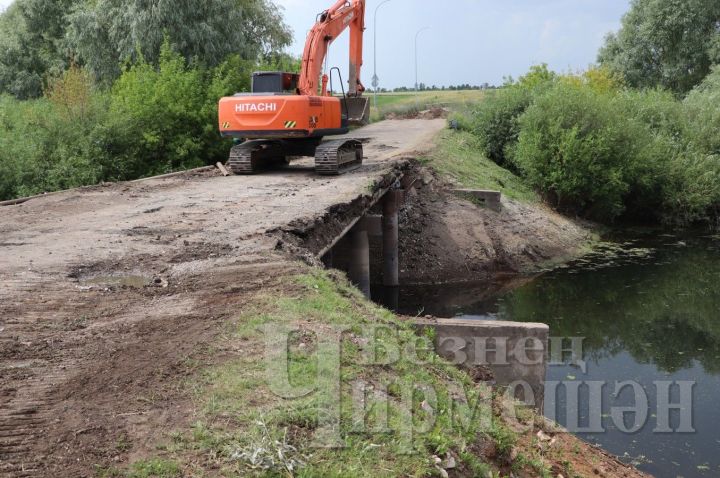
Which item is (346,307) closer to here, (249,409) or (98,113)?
(249,409)

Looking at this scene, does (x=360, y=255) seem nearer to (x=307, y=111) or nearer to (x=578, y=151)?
(x=307, y=111)

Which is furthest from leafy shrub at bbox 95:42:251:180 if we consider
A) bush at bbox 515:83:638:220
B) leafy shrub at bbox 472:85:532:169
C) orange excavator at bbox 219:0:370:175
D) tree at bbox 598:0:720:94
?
tree at bbox 598:0:720:94

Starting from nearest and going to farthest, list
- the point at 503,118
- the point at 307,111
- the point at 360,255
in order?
the point at 360,255 → the point at 307,111 → the point at 503,118

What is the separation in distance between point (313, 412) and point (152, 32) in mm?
22075

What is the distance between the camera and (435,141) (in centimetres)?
2731

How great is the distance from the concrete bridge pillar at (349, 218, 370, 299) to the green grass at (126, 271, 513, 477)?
7635mm

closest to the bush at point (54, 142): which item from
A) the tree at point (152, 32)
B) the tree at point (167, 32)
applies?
the tree at point (167, 32)

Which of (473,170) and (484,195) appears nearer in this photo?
(484,195)

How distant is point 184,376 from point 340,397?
1122 millimetres

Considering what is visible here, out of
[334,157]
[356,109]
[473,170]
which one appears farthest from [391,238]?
[473,170]

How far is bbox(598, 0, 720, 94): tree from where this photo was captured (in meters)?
40.9

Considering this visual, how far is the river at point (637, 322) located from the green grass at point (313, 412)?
126 inches

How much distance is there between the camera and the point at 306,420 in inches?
182

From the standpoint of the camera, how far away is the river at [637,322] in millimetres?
8898
